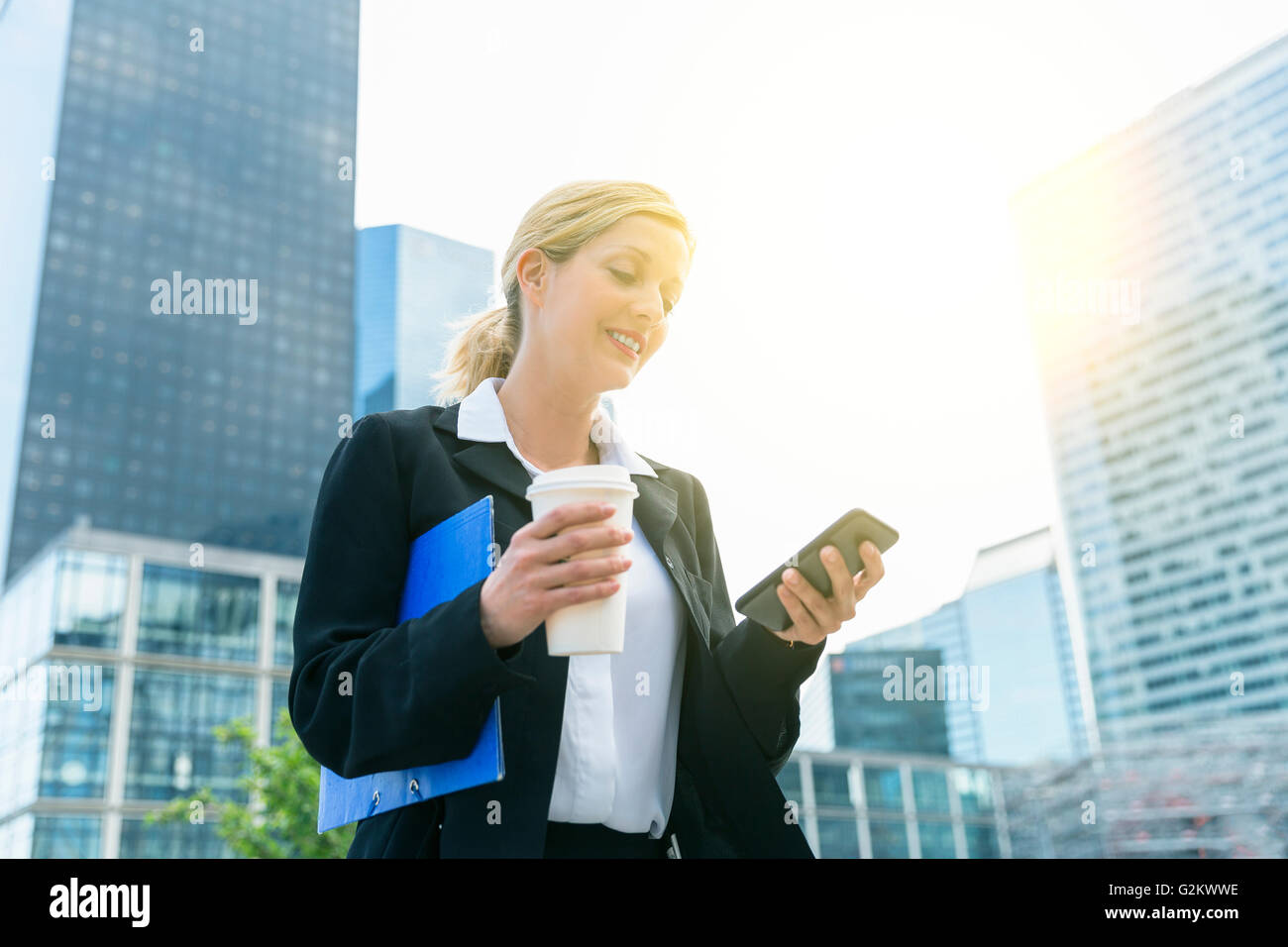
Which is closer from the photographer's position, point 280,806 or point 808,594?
point 808,594

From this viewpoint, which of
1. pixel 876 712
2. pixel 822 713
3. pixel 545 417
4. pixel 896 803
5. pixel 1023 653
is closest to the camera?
pixel 545 417

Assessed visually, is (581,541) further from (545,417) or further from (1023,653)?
(1023,653)

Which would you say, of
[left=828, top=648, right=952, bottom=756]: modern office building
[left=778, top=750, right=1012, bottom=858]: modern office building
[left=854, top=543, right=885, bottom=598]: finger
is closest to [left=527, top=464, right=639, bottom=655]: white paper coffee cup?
[left=854, top=543, right=885, bottom=598]: finger

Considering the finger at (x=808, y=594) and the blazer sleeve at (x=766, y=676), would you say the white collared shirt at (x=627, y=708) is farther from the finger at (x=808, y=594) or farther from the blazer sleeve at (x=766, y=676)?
the finger at (x=808, y=594)

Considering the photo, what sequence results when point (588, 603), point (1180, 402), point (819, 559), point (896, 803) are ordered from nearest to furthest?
1. point (588, 603)
2. point (819, 559)
3. point (896, 803)
4. point (1180, 402)

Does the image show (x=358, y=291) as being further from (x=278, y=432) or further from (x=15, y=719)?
(x=15, y=719)

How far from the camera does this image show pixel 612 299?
5.27 ft

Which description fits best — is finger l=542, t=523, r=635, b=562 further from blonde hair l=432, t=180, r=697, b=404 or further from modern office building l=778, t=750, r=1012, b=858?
modern office building l=778, t=750, r=1012, b=858

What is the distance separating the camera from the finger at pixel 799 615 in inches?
58.4

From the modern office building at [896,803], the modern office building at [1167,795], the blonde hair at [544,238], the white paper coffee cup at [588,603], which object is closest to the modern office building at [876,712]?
the modern office building at [896,803]

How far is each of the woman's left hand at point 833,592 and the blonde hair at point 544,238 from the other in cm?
59

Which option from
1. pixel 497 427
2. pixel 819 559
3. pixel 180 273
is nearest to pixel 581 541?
pixel 819 559

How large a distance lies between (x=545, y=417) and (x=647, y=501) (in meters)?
0.22

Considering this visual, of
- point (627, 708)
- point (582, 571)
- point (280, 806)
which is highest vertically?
point (582, 571)
